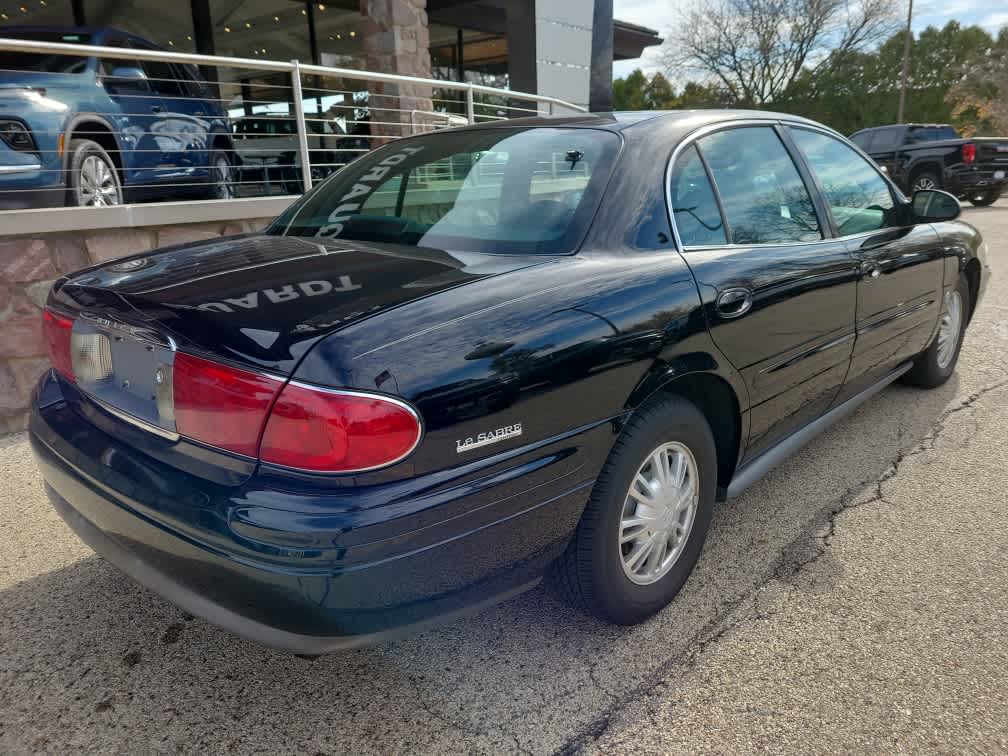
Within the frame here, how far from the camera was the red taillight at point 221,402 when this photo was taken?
5.25 feet

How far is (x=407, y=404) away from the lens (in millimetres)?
1598

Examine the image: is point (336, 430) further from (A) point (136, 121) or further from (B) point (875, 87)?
(B) point (875, 87)

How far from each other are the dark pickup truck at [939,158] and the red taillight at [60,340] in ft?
58.3

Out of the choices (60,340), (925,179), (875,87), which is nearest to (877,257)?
(60,340)

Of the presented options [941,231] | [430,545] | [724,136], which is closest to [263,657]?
[430,545]

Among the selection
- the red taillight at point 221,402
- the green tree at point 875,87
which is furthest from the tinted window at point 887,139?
the green tree at point 875,87

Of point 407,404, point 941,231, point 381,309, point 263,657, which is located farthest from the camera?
point 941,231

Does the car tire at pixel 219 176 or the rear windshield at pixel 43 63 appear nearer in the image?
the rear windshield at pixel 43 63

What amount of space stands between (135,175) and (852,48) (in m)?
40.5

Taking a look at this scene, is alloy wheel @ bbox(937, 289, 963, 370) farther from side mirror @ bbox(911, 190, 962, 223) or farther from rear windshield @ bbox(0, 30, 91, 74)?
rear windshield @ bbox(0, 30, 91, 74)

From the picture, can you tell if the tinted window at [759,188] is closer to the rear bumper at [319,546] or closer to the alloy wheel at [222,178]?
the rear bumper at [319,546]

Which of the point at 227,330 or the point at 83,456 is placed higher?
the point at 227,330

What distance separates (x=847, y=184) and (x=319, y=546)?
3017 mm

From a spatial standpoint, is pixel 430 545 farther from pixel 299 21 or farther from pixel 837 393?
pixel 299 21
